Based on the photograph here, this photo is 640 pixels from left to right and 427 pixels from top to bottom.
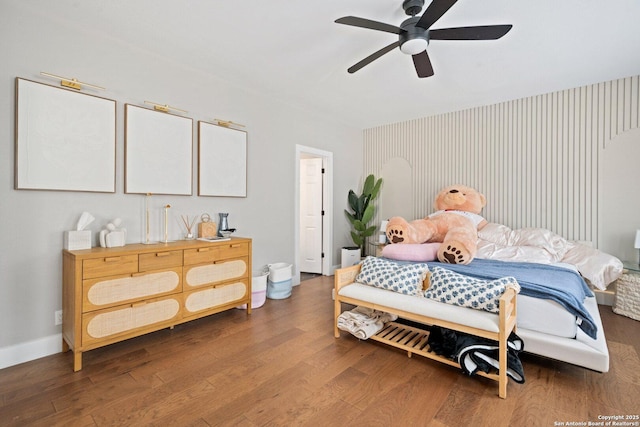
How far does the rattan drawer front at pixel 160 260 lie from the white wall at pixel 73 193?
428 mm

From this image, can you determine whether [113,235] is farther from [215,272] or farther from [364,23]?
[364,23]

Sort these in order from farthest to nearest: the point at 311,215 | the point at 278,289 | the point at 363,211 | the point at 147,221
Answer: the point at 363,211 < the point at 311,215 < the point at 278,289 < the point at 147,221

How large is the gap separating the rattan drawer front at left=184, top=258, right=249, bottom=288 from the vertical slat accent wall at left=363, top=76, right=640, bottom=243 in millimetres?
3080

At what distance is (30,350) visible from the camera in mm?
2158

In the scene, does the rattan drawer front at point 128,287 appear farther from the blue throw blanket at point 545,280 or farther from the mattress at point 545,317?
the mattress at point 545,317

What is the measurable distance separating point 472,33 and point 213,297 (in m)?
3.03

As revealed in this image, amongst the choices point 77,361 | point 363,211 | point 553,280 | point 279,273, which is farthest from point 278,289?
point 553,280

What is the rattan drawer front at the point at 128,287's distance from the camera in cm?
209

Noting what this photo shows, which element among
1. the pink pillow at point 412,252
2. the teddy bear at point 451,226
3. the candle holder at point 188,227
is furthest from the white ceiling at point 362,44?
the pink pillow at point 412,252

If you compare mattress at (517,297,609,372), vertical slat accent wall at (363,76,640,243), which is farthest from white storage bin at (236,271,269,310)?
vertical slat accent wall at (363,76,640,243)

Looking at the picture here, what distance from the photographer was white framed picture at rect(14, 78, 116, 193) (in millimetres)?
2115

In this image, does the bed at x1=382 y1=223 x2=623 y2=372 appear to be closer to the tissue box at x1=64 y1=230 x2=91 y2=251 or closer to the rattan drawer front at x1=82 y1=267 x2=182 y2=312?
the rattan drawer front at x1=82 y1=267 x2=182 y2=312

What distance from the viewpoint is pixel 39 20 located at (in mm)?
2172

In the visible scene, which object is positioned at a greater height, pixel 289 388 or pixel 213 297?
pixel 213 297
